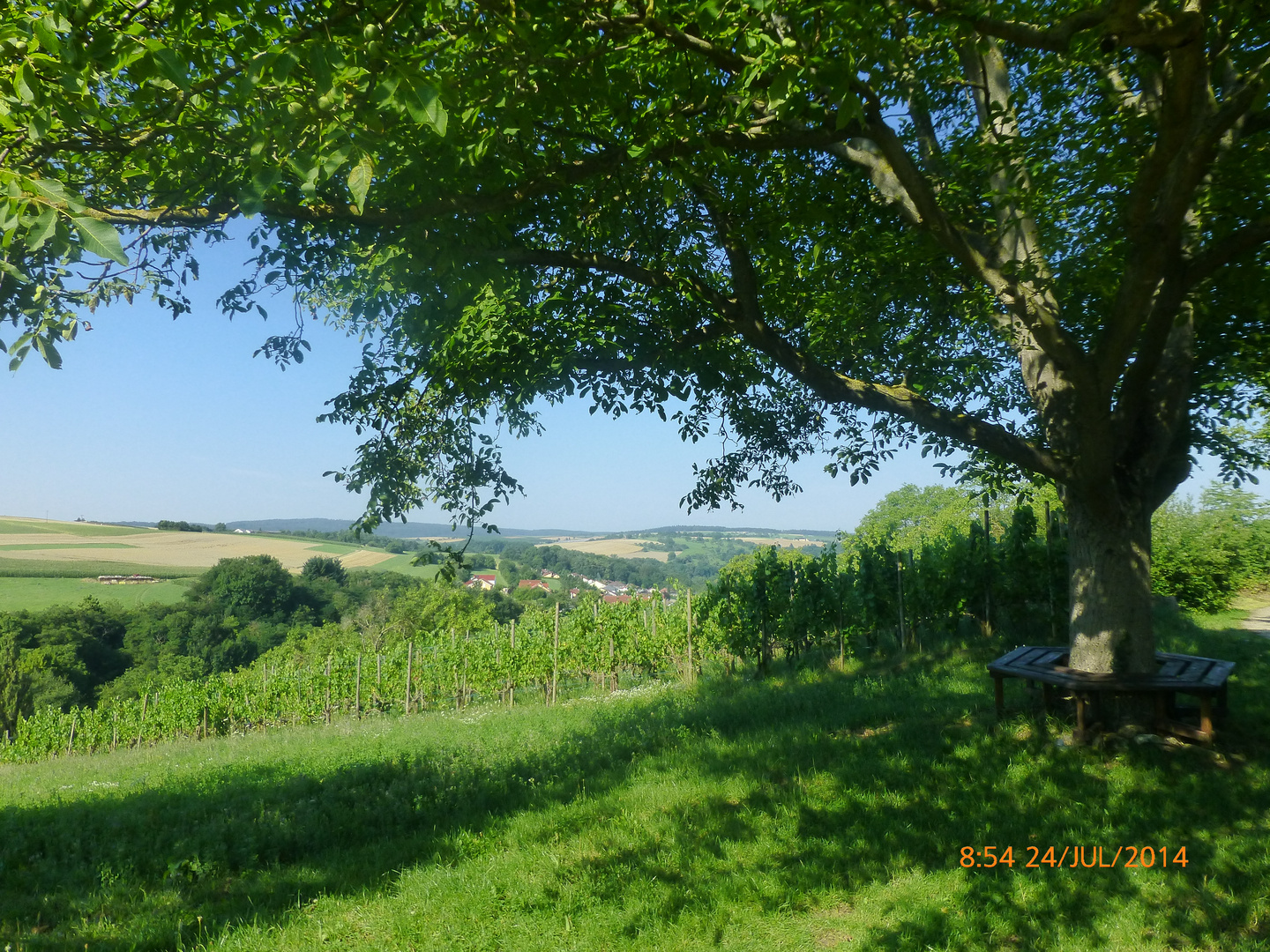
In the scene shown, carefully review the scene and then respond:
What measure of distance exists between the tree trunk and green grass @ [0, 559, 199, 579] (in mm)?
70299

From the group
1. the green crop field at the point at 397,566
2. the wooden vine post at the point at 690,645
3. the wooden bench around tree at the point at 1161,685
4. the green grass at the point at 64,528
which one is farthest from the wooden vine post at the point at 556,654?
the green grass at the point at 64,528

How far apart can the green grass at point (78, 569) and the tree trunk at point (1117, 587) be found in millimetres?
70299

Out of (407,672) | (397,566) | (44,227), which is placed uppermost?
(44,227)

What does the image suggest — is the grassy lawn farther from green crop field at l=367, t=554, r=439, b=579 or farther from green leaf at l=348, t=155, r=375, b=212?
green crop field at l=367, t=554, r=439, b=579

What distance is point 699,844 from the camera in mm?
4957

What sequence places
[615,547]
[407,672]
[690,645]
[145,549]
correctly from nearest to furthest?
[690,645] → [407,672] → [615,547] → [145,549]

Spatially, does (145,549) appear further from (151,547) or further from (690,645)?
(690,645)

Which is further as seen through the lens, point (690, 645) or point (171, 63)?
point (690, 645)

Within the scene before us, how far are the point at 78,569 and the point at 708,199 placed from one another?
74.3 m

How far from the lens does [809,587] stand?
1405cm

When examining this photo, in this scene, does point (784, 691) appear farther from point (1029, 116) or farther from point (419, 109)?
point (419, 109)

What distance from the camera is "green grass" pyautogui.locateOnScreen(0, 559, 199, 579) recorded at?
6047 cm

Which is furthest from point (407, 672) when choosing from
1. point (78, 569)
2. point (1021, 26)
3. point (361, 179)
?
point (78, 569)

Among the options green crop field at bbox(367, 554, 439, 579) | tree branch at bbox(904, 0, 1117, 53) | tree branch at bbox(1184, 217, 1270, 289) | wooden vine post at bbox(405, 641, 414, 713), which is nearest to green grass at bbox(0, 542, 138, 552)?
green crop field at bbox(367, 554, 439, 579)
